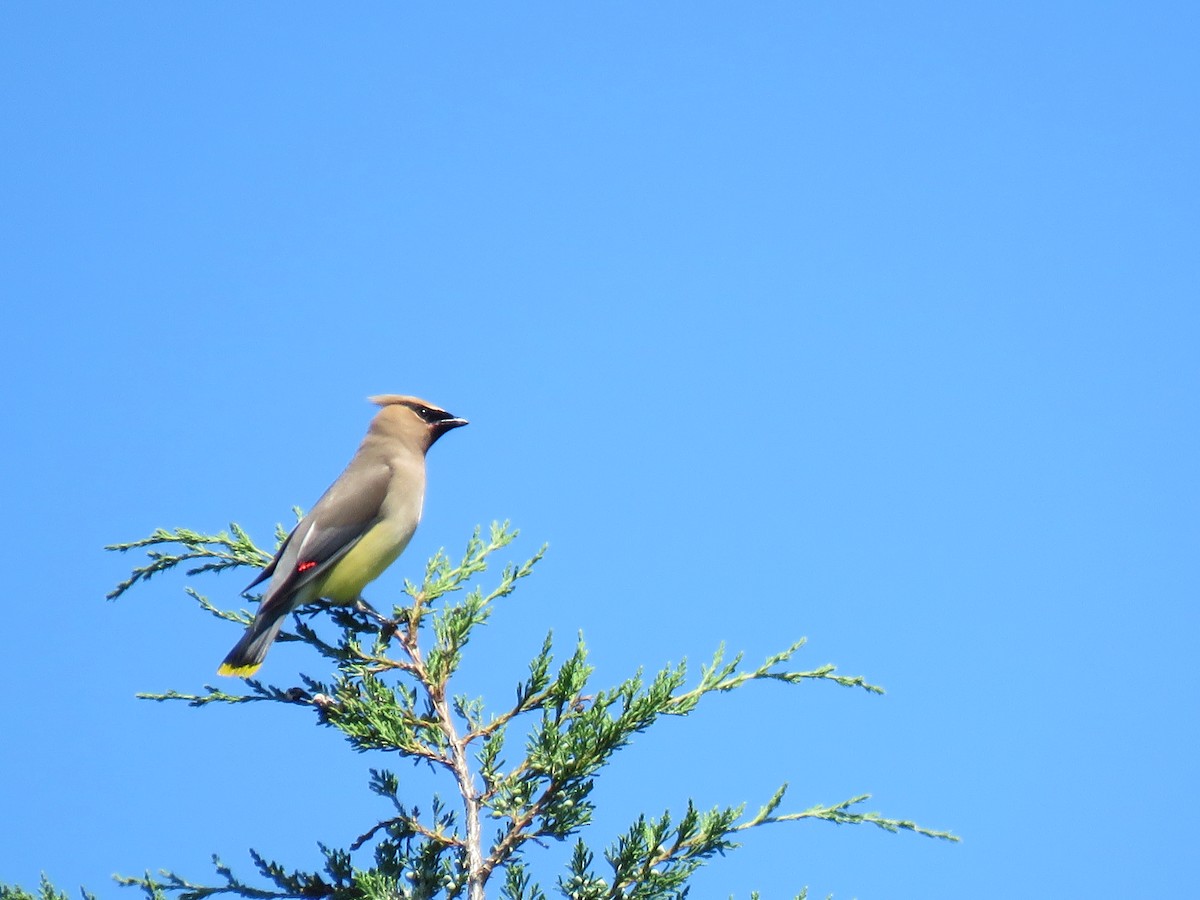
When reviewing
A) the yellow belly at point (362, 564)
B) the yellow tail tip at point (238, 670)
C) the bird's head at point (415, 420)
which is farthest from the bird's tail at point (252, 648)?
the bird's head at point (415, 420)

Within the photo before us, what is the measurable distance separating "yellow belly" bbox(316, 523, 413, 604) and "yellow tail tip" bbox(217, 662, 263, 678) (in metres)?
0.49

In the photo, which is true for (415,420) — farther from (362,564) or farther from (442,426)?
(362,564)

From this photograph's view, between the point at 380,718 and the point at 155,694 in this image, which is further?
the point at 155,694

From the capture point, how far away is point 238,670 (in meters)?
3.91

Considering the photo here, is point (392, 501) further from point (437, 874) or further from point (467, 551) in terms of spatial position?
point (437, 874)

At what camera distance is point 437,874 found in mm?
2928

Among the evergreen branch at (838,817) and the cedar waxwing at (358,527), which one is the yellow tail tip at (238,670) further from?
the evergreen branch at (838,817)

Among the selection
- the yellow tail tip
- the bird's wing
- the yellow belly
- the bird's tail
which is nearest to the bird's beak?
the bird's wing

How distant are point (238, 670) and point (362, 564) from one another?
76 cm

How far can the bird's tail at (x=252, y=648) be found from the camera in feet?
12.9

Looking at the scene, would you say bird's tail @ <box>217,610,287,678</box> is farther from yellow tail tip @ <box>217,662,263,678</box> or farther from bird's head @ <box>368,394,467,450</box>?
bird's head @ <box>368,394,467,450</box>

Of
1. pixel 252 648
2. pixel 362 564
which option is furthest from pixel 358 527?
pixel 252 648

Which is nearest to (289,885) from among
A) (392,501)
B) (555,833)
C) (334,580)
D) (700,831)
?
(555,833)

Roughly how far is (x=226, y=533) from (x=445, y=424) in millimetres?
1418
